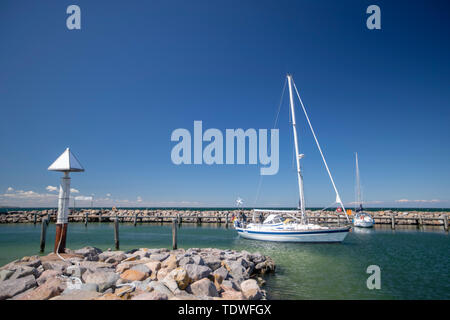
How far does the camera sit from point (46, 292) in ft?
20.7

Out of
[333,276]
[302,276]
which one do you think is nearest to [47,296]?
[302,276]

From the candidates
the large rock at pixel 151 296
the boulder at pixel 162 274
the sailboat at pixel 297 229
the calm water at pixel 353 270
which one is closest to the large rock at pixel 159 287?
the large rock at pixel 151 296

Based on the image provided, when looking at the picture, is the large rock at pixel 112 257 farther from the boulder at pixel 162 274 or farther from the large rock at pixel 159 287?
the large rock at pixel 159 287

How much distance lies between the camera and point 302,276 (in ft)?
38.1

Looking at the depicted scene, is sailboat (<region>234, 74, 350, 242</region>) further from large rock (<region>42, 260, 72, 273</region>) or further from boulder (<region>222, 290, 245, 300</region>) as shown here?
large rock (<region>42, 260, 72, 273</region>)

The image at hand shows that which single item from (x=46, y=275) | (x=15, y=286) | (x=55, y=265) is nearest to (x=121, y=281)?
(x=46, y=275)

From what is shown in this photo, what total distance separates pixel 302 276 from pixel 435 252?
13680 millimetres

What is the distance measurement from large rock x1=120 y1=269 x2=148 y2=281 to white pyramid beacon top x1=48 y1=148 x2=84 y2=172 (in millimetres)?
4759

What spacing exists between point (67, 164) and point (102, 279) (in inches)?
199

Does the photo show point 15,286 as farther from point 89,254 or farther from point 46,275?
point 89,254

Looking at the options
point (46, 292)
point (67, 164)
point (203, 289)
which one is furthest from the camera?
point (67, 164)

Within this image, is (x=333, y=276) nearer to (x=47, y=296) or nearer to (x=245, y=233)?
(x=47, y=296)

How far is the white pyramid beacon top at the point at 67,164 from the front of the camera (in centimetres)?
982
